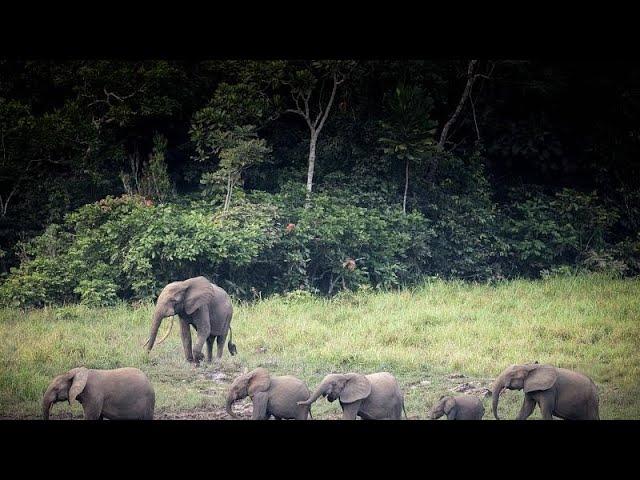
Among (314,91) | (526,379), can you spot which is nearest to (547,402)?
(526,379)

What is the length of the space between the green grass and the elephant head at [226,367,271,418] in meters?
0.61

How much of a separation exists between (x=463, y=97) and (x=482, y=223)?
104 cm

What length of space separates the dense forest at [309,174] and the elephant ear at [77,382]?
1.60m

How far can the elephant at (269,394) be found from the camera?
6727 mm

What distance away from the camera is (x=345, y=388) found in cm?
684

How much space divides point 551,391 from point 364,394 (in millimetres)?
1246

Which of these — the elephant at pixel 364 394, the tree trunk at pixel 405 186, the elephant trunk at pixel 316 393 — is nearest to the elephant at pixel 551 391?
the elephant at pixel 364 394

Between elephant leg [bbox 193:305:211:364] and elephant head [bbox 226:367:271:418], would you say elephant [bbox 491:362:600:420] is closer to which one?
elephant head [bbox 226:367:271:418]

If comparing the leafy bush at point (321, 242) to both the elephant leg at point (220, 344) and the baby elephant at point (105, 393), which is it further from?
the baby elephant at point (105, 393)

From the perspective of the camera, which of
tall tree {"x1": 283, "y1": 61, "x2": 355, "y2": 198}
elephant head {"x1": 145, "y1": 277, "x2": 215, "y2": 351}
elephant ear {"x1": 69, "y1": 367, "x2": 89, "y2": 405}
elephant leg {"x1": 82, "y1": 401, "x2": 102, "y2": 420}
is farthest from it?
tall tree {"x1": 283, "y1": 61, "x2": 355, "y2": 198}

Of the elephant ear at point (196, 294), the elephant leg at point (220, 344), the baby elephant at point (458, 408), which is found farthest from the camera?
the elephant leg at point (220, 344)

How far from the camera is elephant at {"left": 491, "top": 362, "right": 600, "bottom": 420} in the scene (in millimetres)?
6918

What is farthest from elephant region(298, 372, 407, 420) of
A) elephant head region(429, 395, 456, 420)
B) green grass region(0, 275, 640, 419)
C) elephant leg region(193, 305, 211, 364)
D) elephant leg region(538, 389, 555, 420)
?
elephant leg region(193, 305, 211, 364)

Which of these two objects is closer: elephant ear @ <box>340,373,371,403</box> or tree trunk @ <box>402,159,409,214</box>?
elephant ear @ <box>340,373,371,403</box>
